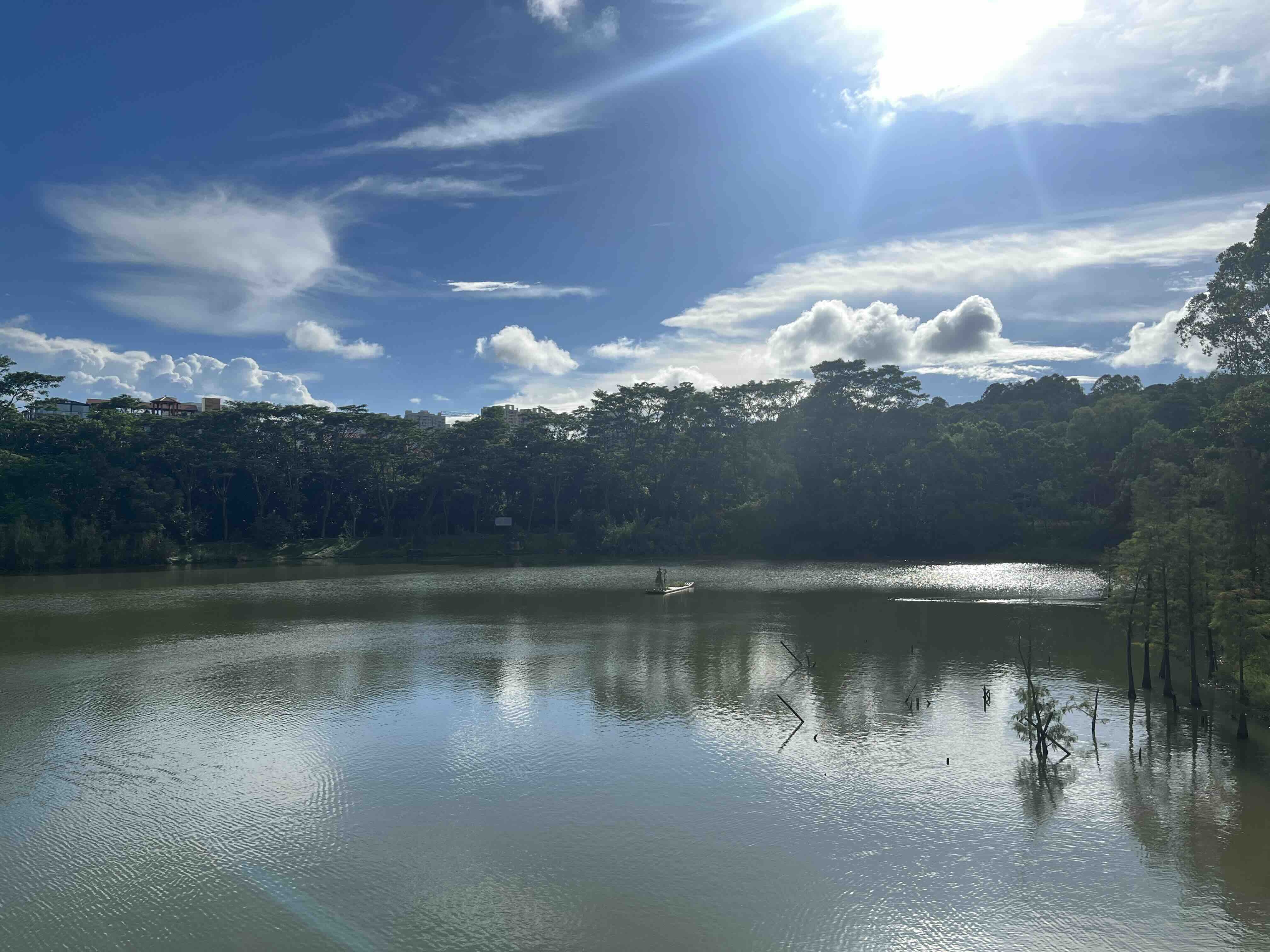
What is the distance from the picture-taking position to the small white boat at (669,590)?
149ft

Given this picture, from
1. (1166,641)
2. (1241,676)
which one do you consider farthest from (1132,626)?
(1241,676)

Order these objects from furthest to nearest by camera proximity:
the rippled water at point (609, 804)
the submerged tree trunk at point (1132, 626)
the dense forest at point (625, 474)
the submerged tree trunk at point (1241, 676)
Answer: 1. the dense forest at point (625, 474)
2. the submerged tree trunk at point (1132, 626)
3. the submerged tree trunk at point (1241, 676)
4. the rippled water at point (609, 804)

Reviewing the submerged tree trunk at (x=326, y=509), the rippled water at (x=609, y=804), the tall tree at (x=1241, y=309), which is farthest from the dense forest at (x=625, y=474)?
the rippled water at (x=609, y=804)

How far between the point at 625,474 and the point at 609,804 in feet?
209

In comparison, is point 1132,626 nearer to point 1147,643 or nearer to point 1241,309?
point 1147,643

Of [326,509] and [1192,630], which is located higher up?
[326,509]

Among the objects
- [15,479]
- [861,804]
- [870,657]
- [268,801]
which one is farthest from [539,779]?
[15,479]

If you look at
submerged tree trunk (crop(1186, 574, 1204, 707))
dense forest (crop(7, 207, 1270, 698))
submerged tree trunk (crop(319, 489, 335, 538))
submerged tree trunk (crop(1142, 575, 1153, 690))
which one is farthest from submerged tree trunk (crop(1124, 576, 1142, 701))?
submerged tree trunk (crop(319, 489, 335, 538))

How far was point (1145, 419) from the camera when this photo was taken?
67.1m

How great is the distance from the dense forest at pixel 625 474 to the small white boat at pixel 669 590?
26.9 meters

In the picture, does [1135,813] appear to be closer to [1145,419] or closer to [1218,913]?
[1218,913]

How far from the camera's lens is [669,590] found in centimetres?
4603

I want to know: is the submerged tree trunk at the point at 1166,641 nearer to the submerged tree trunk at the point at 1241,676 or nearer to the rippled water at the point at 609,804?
the rippled water at the point at 609,804

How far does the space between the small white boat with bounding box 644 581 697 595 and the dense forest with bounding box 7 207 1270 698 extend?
1058 inches
